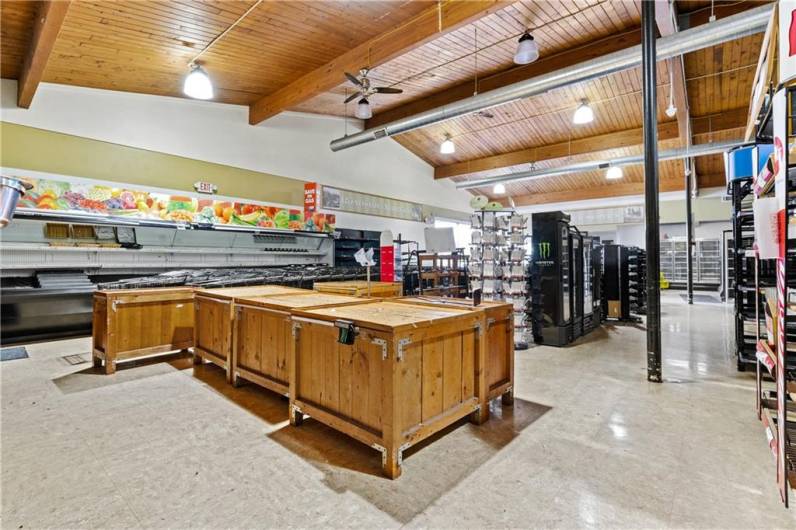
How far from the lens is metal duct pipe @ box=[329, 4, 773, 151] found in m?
4.49

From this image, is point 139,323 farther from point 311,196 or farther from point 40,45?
point 311,196

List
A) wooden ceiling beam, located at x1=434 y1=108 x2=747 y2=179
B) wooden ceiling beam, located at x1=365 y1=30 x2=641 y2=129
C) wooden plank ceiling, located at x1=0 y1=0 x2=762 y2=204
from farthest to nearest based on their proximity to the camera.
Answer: wooden ceiling beam, located at x1=434 y1=108 x2=747 y2=179 < wooden ceiling beam, located at x1=365 y1=30 x2=641 y2=129 < wooden plank ceiling, located at x1=0 y1=0 x2=762 y2=204

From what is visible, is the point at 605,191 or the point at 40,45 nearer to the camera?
the point at 40,45

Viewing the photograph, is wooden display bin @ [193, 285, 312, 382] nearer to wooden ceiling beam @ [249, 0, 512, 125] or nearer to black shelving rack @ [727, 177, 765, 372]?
wooden ceiling beam @ [249, 0, 512, 125]

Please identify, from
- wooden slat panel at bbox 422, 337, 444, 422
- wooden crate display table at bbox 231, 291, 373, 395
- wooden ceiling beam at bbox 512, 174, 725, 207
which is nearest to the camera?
wooden slat panel at bbox 422, 337, 444, 422

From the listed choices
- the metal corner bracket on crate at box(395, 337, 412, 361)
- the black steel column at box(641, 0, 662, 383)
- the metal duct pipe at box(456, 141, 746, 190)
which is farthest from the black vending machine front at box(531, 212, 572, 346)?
the metal duct pipe at box(456, 141, 746, 190)

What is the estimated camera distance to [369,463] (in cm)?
223

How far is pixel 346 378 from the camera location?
237 cm

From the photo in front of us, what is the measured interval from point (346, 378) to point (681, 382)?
3615 mm

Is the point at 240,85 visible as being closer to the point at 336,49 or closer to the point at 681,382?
the point at 336,49

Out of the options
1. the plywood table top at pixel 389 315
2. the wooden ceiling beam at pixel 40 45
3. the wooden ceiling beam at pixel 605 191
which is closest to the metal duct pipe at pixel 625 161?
the wooden ceiling beam at pixel 605 191

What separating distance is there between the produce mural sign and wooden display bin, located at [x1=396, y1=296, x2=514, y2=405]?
20.1ft

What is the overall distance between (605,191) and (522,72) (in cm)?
851

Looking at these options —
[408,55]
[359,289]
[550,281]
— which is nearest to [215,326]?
[359,289]
